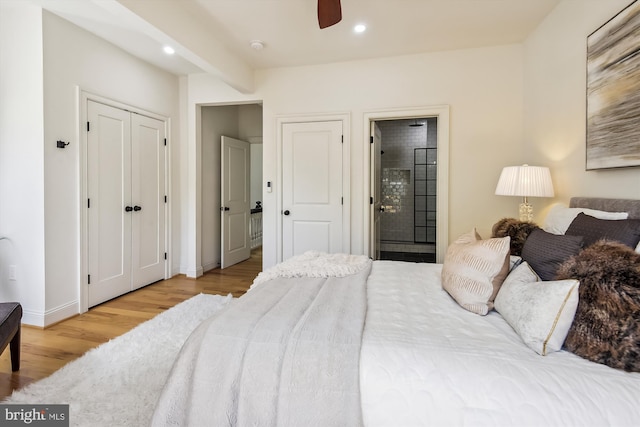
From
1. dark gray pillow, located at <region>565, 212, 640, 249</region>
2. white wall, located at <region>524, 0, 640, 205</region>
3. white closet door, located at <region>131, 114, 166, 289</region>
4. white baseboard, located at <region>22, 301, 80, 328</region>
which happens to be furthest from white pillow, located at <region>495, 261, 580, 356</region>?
white closet door, located at <region>131, 114, 166, 289</region>

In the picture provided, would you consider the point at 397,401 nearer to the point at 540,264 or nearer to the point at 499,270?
the point at 499,270

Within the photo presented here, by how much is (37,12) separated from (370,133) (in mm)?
3134

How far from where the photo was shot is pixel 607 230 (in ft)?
4.69

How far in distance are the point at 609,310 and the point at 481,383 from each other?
1.50 feet

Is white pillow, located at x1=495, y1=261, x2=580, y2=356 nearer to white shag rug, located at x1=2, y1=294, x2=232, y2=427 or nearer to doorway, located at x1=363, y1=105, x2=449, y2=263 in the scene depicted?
white shag rug, located at x1=2, y1=294, x2=232, y2=427

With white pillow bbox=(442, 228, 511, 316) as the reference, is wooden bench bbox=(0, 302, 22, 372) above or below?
below

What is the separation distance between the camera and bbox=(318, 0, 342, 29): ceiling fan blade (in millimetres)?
1898

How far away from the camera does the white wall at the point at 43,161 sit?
2594mm

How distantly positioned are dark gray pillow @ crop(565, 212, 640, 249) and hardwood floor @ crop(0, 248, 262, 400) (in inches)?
120

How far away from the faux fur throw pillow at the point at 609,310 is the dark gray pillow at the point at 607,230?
34 cm

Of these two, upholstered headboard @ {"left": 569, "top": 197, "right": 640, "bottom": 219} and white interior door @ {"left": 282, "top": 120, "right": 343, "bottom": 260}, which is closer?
upholstered headboard @ {"left": 569, "top": 197, "right": 640, "bottom": 219}

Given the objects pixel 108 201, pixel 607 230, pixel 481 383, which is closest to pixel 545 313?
pixel 481 383

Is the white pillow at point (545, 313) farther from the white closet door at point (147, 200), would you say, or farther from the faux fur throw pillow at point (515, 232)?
the white closet door at point (147, 200)

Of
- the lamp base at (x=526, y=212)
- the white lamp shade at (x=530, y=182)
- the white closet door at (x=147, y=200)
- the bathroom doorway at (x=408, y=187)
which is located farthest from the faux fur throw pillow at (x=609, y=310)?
the bathroom doorway at (x=408, y=187)
